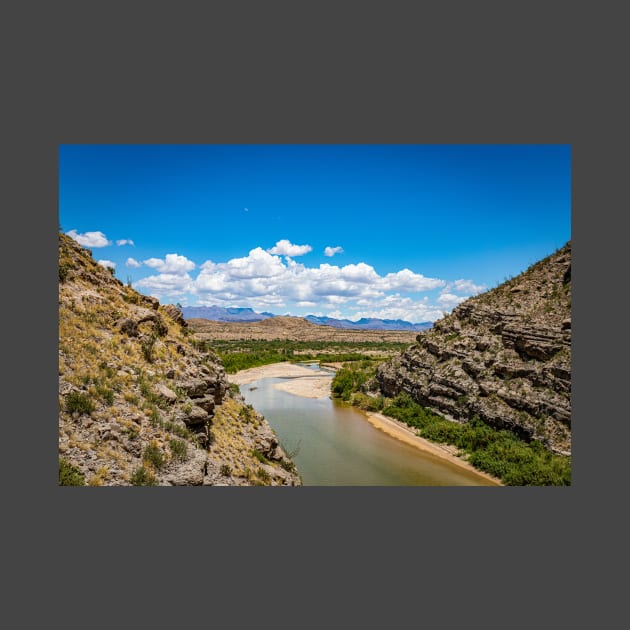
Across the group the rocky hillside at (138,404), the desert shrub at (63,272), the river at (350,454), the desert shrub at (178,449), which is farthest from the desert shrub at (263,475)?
the desert shrub at (63,272)

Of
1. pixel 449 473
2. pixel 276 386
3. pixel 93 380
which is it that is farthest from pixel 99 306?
pixel 276 386

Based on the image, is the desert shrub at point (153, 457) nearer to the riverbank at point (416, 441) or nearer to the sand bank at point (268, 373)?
the riverbank at point (416, 441)

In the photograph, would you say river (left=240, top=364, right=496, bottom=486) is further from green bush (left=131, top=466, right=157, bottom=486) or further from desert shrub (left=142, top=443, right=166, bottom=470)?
green bush (left=131, top=466, right=157, bottom=486)

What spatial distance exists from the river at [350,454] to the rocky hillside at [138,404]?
361 centimetres

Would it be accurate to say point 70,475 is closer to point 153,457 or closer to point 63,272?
point 153,457

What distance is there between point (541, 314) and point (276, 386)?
23.4m

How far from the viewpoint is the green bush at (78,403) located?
7477mm

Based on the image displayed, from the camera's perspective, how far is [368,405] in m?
25.9

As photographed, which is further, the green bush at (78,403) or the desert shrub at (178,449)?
the desert shrub at (178,449)

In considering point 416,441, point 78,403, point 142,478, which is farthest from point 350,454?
point 78,403

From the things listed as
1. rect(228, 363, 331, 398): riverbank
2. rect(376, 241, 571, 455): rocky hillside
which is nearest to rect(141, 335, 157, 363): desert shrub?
rect(376, 241, 571, 455): rocky hillside

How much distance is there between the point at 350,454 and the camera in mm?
16688

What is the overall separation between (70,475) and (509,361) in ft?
60.4

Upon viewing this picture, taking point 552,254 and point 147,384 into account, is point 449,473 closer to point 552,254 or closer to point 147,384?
point 147,384
